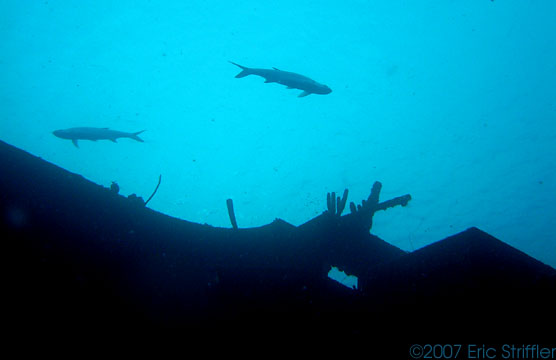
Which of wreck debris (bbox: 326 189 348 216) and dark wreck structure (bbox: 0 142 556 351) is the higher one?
wreck debris (bbox: 326 189 348 216)

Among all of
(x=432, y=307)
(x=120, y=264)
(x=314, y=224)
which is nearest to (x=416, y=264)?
(x=432, y=307)

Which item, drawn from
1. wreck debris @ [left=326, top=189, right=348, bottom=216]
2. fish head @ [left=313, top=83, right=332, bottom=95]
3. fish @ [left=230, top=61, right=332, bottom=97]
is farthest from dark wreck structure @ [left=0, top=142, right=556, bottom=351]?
fish head @ [left=313, top=83, right=332, bottom=95]

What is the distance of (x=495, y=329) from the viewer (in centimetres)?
352

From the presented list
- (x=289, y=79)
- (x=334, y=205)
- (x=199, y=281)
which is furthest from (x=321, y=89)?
(x=199, y=281)

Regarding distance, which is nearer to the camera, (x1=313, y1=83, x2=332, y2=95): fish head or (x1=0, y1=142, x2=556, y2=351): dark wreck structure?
(x1=0, y1=142, x2=556, y2=351): dark wreck structure

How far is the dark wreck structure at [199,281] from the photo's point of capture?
2.97m

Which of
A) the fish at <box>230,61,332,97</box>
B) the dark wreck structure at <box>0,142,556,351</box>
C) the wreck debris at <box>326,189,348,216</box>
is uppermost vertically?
the fish at <box>230,61,332,97</box>

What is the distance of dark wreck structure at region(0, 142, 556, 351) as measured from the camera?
297 centimetres

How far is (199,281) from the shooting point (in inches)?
152

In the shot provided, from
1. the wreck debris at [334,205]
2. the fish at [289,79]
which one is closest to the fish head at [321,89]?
the fish at [289,79]

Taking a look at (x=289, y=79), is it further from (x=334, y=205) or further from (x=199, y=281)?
(x=199, y=281)

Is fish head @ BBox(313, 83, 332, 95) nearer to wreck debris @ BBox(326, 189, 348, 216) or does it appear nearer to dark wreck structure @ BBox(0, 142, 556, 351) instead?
wreck debris @ BBox(326, 189, 348, 216)

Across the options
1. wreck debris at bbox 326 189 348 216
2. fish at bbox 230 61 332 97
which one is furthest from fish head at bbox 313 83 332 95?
wreck debris at bbox 326 189 348 216

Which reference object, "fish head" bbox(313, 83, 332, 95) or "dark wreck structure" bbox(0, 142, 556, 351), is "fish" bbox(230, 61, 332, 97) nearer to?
"fish head" bbox(313, 83, 332, 95)
